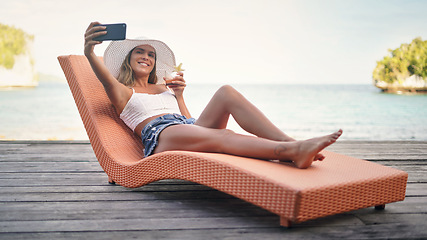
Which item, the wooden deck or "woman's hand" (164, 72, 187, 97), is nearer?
the wooden deck

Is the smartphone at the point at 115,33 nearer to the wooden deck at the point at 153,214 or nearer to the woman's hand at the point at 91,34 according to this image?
the woman's hand at the point at 91,34

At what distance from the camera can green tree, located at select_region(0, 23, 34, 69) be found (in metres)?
20.7

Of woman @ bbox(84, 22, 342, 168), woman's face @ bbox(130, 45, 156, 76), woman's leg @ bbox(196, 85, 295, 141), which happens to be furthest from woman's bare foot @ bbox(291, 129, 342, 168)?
woman's face @ bbox(130, 45, 156, 76)

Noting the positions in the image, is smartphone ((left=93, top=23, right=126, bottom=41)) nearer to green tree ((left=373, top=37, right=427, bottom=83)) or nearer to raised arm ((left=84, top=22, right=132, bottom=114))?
raised arm ((left=84, top=22, right=132, bottom=114))

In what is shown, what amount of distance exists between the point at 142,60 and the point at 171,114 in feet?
1.87

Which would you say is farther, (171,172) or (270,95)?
(270,95)

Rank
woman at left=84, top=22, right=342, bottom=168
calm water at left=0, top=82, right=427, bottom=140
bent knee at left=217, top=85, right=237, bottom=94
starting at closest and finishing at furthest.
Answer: woman at left=84, top=22, right=342, bottom=168, bent knee at left=217, top=85, right=237, bottom=94, calm water at left=0, top=82, right=427, bottom=140

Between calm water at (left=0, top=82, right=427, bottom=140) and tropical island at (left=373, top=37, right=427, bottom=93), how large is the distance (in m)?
0.58

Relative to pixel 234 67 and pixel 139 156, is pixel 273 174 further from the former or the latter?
pixel 234 67

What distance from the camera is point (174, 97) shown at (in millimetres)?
3336

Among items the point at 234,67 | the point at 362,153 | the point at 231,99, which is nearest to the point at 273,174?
the point at 231,99

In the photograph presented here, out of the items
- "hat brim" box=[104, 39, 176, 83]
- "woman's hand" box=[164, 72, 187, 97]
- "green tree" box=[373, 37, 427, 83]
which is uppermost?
"hat brim" box=[104, 39, 176, 83]

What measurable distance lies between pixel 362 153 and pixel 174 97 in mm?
2302

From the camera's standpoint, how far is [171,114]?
300 cm
